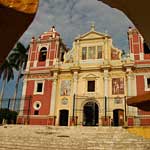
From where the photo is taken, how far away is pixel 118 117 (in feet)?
73.9

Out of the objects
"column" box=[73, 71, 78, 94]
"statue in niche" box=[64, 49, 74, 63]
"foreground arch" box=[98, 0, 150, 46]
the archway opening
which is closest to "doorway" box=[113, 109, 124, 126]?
the archway opening

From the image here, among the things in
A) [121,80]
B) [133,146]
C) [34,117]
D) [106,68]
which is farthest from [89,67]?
[133,146]

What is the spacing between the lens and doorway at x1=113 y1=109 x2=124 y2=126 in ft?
72.5

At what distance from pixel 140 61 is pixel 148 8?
23.6m

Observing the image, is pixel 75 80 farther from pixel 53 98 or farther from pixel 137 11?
pixel 137 11

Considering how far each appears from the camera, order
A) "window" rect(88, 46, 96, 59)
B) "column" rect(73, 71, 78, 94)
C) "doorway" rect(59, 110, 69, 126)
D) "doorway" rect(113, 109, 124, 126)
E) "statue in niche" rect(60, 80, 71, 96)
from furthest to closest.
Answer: "window" rect(88, 46, 96, 59) < "statue in niche" rect(60, 80, 71, 96) < "column" rect(73, 71, 78, 94) < "doorway" rect(59, 110, 69, 126) < "doorway" rect(113, 109, 124, 126)

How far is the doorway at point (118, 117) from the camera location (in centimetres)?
2211

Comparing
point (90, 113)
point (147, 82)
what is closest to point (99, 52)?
point (147, 82)

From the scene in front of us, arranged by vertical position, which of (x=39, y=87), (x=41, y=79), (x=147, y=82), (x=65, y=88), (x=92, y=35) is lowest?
(x=65, y=88)

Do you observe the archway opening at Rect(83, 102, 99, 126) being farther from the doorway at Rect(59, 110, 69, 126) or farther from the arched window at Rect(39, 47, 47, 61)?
the arched window at Rect(39, 47, 47, 61)

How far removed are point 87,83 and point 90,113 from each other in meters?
3.33

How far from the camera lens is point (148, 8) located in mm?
Answer: 1520

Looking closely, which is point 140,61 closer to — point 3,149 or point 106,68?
point 106,68

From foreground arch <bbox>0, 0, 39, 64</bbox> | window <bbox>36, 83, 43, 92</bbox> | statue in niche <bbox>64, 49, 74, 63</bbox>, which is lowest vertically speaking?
foreground arch <bbox>0, 0, 39, 64</bbox>
